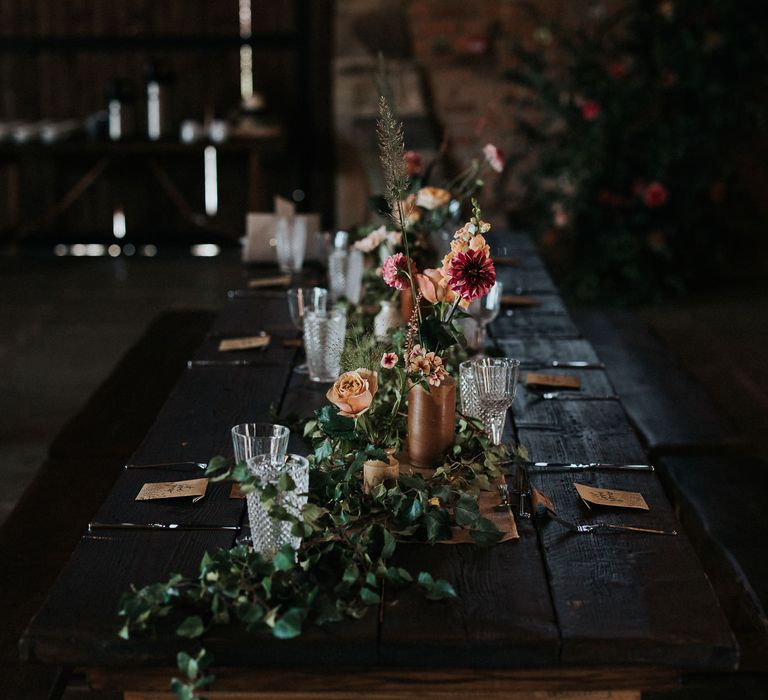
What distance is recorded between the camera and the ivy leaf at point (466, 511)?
65.4 inches

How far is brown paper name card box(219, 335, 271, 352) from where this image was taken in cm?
280

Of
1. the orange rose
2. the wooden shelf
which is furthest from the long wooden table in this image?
the wooden shelf

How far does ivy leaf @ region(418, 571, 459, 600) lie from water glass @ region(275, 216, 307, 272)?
2067 millimetres

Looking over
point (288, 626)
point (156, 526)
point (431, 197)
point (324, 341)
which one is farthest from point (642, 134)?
point (288, 626)

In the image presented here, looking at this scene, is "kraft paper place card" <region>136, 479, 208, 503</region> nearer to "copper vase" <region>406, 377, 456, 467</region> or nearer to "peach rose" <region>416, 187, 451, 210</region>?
"copper vase" <region>406, 377, 456, 467</region>

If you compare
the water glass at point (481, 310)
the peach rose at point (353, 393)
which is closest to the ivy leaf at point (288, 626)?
the peach rose at point (353, 393)

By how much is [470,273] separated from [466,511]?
37cm

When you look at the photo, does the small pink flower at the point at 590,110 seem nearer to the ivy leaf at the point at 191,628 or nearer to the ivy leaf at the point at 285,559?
the ivy leaf at the point at 285,559

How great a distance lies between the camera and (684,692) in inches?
92.4

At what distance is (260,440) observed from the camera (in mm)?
1686

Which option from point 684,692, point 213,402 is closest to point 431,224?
point 213,402

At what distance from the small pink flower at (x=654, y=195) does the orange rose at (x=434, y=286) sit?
3931 mm

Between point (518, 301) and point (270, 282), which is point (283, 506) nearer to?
point (518, 301)

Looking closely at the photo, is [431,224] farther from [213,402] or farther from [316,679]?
[316,679]
